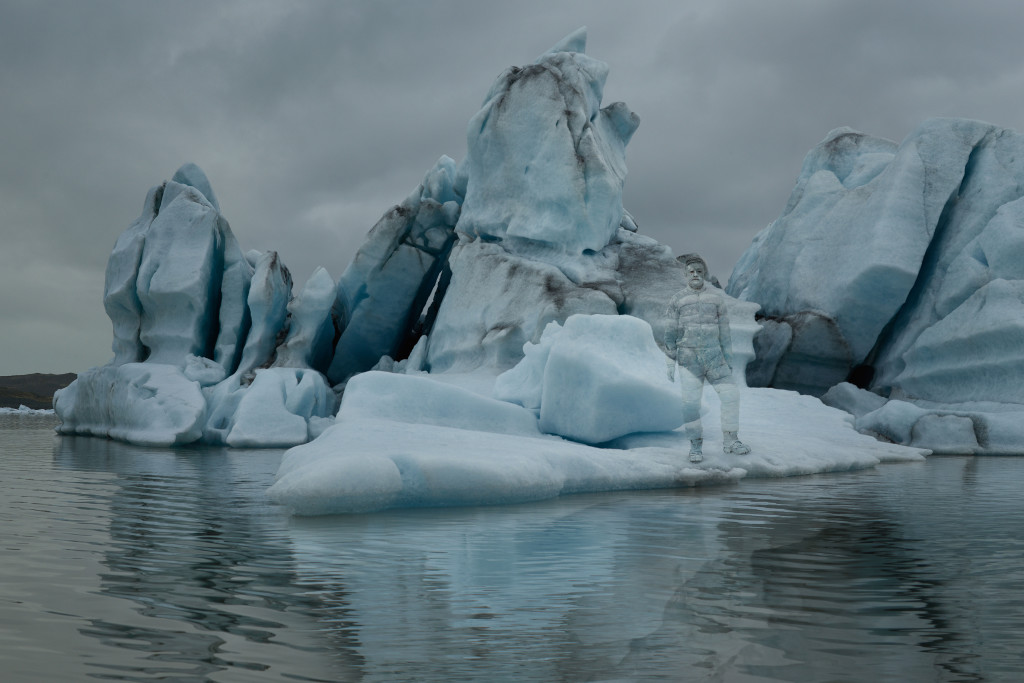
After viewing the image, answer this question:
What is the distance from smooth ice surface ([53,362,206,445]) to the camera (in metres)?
15.0

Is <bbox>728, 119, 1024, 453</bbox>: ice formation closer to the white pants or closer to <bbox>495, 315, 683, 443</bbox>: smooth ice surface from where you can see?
<bbox>495, 315, 683, 443</bbox>: smooth ice surface

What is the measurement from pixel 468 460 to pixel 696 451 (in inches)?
104

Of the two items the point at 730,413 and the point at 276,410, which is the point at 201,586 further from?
the point at 276,410

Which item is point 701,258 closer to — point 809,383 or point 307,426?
point 307,426

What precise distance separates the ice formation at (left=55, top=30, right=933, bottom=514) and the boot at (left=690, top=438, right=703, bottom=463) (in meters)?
1.21

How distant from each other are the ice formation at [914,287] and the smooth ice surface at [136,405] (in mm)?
11374

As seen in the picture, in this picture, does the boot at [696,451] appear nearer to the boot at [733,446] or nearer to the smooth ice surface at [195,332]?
the boot at [733,446]

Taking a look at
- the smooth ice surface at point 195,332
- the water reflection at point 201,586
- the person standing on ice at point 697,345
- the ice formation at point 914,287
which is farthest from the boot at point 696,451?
the smooth ice surface at point 195,332

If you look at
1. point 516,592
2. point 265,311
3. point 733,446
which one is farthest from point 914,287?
point 516,592

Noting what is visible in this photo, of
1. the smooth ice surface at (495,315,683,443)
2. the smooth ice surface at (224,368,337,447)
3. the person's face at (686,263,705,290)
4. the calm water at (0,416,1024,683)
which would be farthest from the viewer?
the smooth ice surface at (224,368,337,447)

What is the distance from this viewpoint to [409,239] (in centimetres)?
2011

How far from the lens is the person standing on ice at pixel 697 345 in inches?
306

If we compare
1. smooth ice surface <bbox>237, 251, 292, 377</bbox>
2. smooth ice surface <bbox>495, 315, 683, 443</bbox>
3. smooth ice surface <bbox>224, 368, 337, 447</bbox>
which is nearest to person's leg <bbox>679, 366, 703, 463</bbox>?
smooth ice surface <bbox>495, 315, 683, 443</bbox>

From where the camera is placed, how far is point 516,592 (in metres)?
3.33
